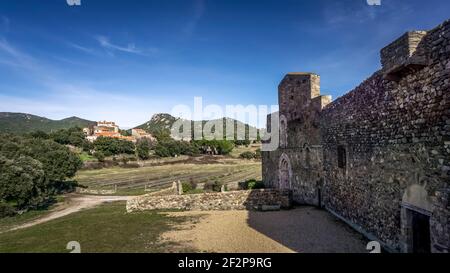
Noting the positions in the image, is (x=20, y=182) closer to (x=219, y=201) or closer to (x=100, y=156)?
(x=219, y=201)

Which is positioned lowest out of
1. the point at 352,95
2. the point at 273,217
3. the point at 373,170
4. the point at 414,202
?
the point at 273,217

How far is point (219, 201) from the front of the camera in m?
17.9

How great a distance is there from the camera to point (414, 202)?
7.82 meters

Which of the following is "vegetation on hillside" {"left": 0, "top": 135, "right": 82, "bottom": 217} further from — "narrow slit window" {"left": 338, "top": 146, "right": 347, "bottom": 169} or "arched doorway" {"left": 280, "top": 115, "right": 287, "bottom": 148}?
"narrow slit window" {"left": 338, "top": 146, "right": 347, "bottom": 169}

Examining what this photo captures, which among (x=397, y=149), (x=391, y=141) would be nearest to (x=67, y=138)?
(x=391, y=141)

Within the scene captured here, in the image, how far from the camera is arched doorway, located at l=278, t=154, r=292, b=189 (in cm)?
2112

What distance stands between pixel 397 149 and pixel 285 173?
1355 cm

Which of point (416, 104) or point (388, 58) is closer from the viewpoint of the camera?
point (416, 104)

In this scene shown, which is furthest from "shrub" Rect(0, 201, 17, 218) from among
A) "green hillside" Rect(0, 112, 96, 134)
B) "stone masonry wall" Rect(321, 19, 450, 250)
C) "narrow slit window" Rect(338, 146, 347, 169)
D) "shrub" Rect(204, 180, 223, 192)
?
"green hillside" Rect(0, 112, 96, 134)
